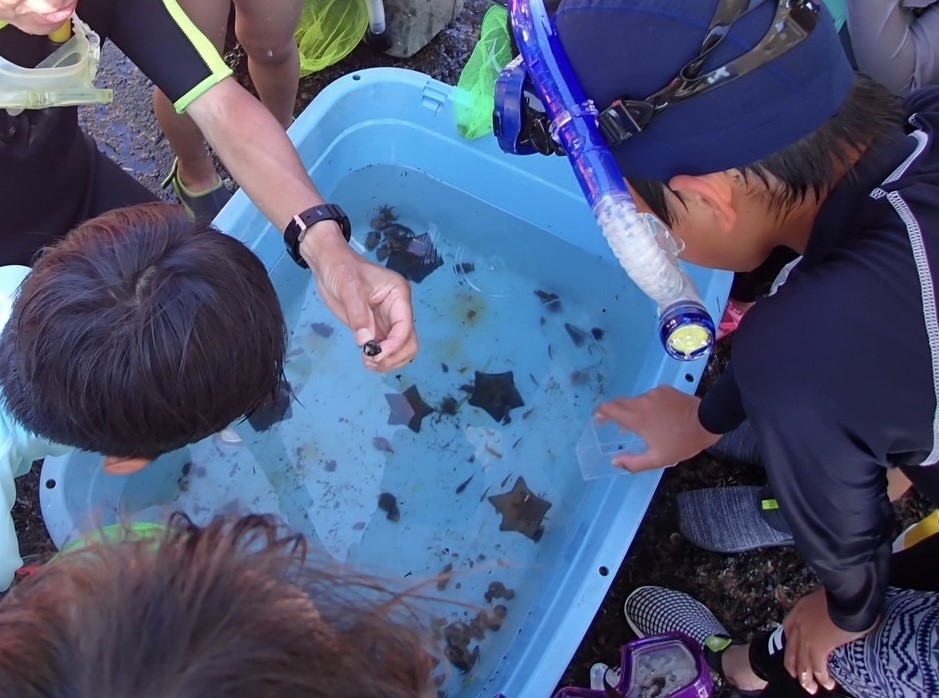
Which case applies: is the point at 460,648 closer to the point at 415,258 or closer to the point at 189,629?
the point at 415,258

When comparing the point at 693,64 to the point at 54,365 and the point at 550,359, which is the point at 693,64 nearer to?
the point at 54,365

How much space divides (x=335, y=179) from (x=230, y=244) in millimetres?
894

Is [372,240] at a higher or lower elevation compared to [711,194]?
lower

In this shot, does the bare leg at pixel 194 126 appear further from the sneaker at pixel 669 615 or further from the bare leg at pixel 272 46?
the sneaker at pixel 669 615

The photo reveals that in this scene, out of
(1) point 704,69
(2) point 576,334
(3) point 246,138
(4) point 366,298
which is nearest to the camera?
(1) point 704,69

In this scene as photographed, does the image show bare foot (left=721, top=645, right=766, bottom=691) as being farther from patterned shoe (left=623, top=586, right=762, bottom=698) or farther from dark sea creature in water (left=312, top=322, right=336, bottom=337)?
dark sea creature in water (left=312, top=322, right=336, bottom=337)

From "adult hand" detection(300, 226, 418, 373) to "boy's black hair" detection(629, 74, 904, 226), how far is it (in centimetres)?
42

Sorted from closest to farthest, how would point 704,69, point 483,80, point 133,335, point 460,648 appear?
point 704,69 < point 133,335 < point 460,648 < point 483,80

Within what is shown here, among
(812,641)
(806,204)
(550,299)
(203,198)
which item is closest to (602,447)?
(550,299)

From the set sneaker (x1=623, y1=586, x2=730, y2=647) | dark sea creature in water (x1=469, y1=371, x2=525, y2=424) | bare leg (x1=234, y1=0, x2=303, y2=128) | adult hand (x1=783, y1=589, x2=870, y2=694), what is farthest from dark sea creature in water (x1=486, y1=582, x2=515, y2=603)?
bare leg (x1=234, y1=0, x2=303, y2=128)

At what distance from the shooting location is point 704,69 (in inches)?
33.6

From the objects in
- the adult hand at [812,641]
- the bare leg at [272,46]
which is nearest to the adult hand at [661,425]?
the adult hand at [812,641]

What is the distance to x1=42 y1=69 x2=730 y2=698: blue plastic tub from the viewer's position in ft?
5.49

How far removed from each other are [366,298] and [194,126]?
2.82 ft
